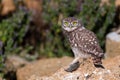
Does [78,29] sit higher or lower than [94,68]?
higher

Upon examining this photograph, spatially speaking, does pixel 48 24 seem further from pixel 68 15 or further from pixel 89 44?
pixel 89 44

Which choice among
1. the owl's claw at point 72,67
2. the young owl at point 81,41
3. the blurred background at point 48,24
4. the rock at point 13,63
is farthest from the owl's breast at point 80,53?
the rock at point 13,63

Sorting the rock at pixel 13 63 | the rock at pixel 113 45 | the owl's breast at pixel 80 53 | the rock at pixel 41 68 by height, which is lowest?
the rock at pixel 13 63

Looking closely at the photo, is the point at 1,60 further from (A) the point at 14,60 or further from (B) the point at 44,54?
(B) the point at 44,54

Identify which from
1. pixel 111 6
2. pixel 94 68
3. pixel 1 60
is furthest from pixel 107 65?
pixel 111 6

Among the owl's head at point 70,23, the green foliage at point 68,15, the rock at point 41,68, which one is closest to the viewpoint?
the owl's head at point 70,23

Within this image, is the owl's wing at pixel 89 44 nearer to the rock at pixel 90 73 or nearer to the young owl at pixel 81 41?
the young owl at pixel 81 41

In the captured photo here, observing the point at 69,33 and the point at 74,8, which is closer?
the point at 69,33
